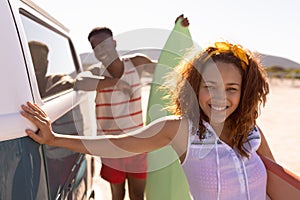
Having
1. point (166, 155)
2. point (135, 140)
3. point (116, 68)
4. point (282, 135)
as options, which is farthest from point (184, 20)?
point (282, 135)

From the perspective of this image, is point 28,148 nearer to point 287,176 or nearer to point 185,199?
point 287,176

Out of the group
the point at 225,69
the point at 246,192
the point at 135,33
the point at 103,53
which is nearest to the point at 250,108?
the point at 225,69

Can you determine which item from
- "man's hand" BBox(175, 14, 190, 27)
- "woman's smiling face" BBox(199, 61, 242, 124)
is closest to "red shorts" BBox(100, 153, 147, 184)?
"man's hand" BBox(175, 14, 190, 27)

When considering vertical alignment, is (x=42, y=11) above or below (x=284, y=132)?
above

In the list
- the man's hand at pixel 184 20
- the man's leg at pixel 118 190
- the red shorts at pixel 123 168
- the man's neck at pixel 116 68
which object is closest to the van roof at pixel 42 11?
the man's neck at pixel 116 68

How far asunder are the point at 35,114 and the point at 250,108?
0.98 m

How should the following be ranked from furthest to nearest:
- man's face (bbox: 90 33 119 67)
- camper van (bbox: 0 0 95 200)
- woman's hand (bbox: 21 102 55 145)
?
1. man's face (bbox: 90 33 119 67)
2. woman's hand (bbox: 21 102 55 145)
3. camper van (bbox: 0 0 95 200)

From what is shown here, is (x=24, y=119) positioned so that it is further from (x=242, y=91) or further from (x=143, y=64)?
(x=143, y=64)

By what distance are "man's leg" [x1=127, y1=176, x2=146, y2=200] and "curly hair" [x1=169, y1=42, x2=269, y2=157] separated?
1.69 meters

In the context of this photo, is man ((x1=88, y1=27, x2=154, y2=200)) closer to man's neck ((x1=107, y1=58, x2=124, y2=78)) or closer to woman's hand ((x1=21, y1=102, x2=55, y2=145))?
man's neck ((x1=107, y1=58, x2=124, y2=78))

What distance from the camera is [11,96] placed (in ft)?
4.66

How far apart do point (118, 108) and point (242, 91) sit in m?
1.59

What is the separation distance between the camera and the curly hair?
1889 mm

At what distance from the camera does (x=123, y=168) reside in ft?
11.3
